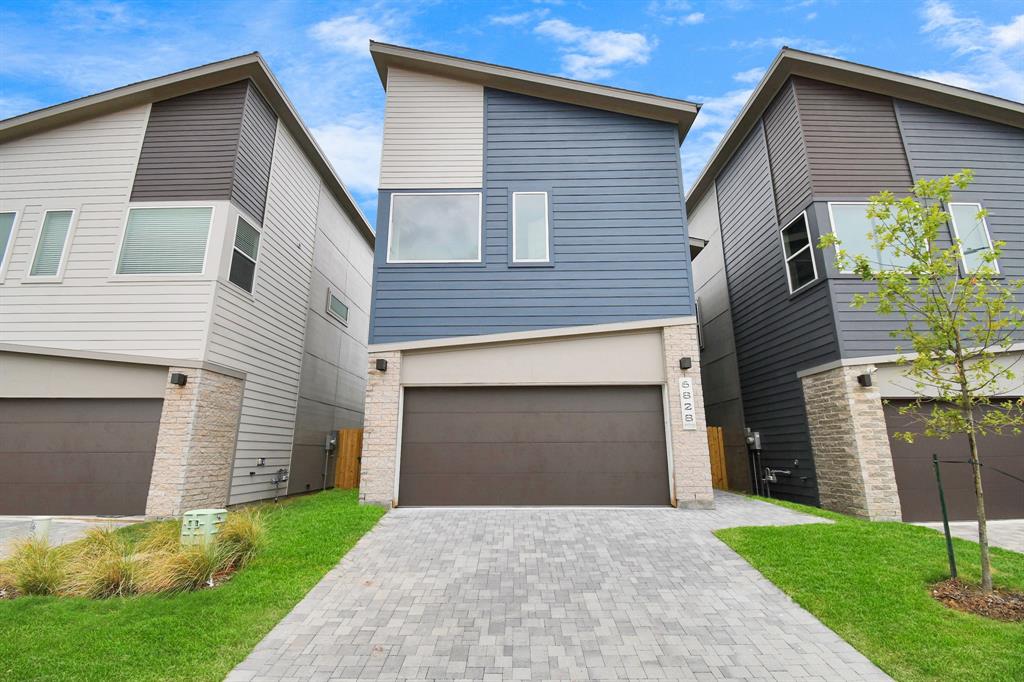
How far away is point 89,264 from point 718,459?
14086 millimetres

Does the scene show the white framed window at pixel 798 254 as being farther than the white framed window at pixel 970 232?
Yes

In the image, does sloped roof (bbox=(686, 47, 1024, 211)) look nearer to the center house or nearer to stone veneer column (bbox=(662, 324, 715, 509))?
the center house

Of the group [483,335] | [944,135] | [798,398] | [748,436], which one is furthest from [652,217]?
[944,135]

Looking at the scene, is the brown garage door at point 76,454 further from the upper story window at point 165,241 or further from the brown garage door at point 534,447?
the brown garage door at point 534,447

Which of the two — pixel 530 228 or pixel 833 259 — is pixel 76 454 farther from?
pixel 833 259

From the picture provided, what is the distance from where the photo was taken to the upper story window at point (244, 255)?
361 inches

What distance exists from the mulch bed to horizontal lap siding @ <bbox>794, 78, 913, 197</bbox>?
24.0 ft

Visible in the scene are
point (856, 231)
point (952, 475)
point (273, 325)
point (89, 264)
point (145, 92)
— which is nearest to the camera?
point (952, 475)

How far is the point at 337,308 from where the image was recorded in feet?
46.5

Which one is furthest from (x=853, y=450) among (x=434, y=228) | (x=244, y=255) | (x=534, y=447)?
(x=244, y=255)

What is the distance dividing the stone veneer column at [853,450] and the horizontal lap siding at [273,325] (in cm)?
1122

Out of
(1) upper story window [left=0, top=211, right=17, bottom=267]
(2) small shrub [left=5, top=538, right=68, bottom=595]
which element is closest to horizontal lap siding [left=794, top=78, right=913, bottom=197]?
(2) small shrub [left=5, top=538, right=68, bottom=595]

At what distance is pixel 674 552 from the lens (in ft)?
18.9

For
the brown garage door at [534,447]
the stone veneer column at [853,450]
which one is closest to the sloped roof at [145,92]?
the brown garage door at [534,447]
